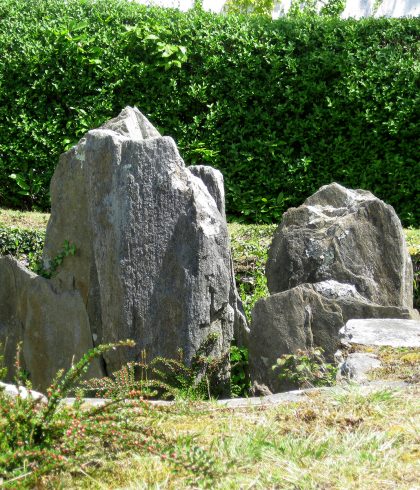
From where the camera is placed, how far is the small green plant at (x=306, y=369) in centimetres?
438

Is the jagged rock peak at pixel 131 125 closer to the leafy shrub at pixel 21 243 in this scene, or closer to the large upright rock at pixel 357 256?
the large upright rock at pixel 357 256

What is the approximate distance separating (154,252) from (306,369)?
1.19 metres

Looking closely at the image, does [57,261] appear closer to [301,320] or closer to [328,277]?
[301,320]

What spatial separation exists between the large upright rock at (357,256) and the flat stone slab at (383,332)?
2.88ft

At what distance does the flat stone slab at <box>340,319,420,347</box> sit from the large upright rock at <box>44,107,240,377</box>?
94cm

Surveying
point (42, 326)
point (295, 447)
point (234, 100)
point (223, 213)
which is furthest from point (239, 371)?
point (234, 100)

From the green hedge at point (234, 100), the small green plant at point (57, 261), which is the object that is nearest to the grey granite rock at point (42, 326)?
the small green plant at point (57, 261)

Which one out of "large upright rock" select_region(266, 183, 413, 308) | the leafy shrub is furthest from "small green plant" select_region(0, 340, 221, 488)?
the leafy shrub

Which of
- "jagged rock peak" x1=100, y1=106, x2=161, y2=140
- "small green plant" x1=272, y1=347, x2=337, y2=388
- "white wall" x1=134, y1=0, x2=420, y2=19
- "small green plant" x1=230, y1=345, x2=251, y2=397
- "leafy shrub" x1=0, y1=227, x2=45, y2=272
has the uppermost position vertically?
"white wall" x1=134, y1=0, x2=420, y2=19

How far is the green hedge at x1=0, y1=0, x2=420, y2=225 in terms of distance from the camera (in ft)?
33.1

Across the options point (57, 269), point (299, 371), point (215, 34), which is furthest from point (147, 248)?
point (215, 34)

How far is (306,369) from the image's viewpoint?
4.55 meters

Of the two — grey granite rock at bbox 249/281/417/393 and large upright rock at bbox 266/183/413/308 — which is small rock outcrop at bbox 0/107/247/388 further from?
large upright rock at bbox 266/183/413/308

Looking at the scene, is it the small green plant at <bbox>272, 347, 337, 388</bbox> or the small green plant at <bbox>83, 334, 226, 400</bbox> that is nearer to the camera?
the small green plant at <bbox>272, 347, 337, 388</bbox>
